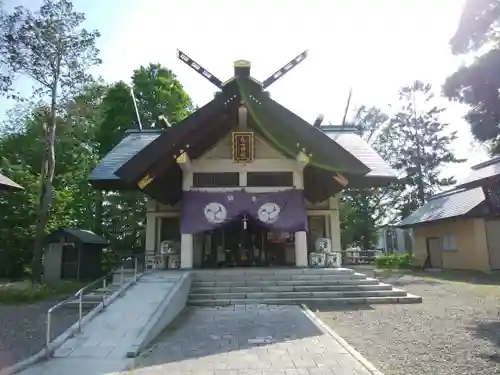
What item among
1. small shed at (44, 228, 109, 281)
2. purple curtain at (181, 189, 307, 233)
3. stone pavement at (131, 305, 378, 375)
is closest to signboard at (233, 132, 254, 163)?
→ purple curtain at (181, 189, 307, 233)

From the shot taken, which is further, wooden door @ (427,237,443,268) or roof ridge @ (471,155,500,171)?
wooden door @ (427,237,443,268)

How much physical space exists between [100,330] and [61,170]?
76.2ft

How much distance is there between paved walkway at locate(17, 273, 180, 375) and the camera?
5.18 m

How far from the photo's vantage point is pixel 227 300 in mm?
9711

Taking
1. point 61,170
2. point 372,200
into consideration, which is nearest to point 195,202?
point 61,170

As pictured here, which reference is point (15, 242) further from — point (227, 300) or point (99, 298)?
point (227, 300)

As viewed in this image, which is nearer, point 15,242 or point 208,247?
point 208,247

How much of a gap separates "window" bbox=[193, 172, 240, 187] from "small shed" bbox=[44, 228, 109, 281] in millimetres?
7338

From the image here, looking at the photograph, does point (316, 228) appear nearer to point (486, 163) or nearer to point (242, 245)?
point (242, 245)

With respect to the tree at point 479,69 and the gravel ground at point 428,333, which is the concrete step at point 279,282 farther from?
the tree at point 479,69

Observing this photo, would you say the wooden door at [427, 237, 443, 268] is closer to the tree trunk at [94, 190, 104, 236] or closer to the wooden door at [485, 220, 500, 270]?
the wooden door at [485, 220, 500, 270]

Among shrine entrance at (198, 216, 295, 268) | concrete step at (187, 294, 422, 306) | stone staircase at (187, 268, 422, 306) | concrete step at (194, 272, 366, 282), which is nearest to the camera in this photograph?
concrete step at (187, 294, 422, 306)

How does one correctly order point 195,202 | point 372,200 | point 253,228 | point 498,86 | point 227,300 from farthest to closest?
point 372,200, point 253,228, point 195,202, point 498,86, point 227,300

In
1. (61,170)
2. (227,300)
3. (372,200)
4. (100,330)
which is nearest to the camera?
(100,330)
